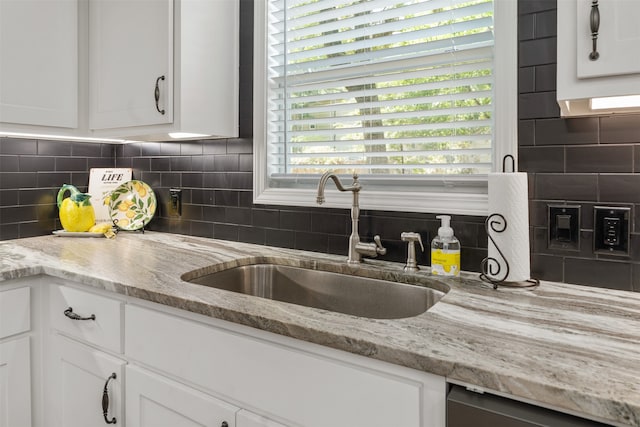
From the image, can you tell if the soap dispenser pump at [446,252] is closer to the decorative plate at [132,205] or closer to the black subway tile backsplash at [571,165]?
the black subway tile backsplash at [571,165]

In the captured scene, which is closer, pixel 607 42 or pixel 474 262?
pixel 607 42

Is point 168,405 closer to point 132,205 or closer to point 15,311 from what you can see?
point 15,311

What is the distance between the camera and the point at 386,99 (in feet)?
5.21

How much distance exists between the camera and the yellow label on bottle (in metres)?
1.30

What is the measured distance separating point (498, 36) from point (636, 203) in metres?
0.63

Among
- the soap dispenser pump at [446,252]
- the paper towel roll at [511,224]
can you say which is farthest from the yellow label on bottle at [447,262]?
the paper towel roll at [511,224]

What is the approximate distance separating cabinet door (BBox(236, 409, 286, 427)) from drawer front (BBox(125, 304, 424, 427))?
0.07 feet

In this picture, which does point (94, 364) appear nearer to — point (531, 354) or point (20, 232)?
point (20, 232)

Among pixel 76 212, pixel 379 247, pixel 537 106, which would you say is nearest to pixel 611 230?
pixel 537 106

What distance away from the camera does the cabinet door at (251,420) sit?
3.21ft

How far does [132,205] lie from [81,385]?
1.02m

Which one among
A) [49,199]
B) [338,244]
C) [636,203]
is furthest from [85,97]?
[636,203]

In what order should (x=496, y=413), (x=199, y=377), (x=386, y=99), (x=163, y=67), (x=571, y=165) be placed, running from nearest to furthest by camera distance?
1. (x=496, y=413)
2. (x=199, y=377)
3. (x=571, y=165)
4. (x=386, y=99)
5. (x=163, y=67)

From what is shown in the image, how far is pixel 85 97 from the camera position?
200 cm
